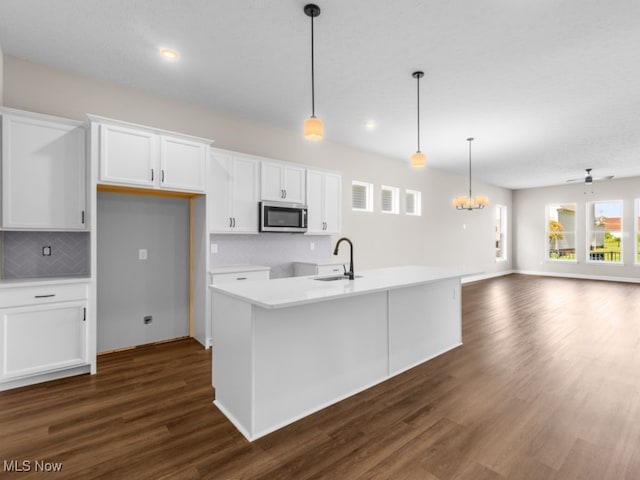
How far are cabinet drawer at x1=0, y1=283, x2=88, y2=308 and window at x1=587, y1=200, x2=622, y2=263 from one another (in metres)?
12.7

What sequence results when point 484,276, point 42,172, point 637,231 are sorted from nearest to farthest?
point 42,172 < point 637,231 < point 484,276

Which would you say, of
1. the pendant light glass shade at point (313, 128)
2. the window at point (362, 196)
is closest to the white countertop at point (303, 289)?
the pendant light glass shade at point (313, 128)

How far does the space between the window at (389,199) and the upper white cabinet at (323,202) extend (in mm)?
1858

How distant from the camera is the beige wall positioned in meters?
3.31

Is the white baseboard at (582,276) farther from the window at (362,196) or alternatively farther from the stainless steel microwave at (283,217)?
the stainless steel microwave at (283,217)

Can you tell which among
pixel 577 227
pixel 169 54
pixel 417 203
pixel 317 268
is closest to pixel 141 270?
pixel 317 268

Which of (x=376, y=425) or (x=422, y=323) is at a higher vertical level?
(x=422, y=323)

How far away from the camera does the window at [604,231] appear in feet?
30.8

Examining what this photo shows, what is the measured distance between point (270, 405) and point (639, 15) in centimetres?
405

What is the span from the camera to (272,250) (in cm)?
482

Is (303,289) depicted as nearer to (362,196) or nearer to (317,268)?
(317,268)

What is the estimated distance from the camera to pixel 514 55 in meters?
3.05

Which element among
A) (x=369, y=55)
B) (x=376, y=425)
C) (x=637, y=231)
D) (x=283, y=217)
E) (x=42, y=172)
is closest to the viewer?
(x=376, y=425)

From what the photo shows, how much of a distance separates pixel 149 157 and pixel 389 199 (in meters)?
4.95
